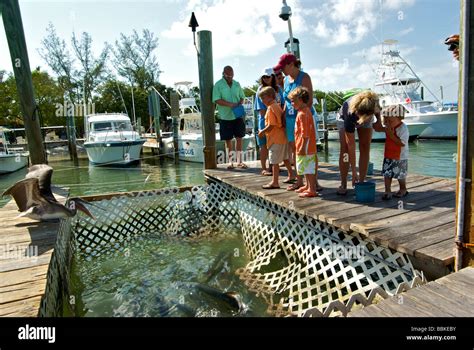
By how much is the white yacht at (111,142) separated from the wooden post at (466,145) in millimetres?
16068

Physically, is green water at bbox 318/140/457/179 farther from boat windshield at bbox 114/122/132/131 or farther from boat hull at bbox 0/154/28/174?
boat hull at bbox 0/154/28/174

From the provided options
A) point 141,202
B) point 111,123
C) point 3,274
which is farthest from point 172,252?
point 111,123

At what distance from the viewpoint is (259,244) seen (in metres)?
5.35

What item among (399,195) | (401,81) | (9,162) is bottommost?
(9,162)

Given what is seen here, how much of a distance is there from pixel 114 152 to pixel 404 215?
16.4m

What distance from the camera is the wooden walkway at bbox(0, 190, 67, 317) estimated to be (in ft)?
7.28

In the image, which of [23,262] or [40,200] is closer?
[23,262]

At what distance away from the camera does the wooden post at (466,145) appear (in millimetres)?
2189

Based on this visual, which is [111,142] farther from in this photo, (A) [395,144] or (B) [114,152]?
(A) [395,144]

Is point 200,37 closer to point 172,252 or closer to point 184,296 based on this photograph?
point 172,252

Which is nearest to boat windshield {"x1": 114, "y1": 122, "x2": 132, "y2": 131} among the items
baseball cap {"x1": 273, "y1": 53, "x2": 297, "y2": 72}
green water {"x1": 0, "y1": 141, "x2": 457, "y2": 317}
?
green water {"x1": 0, "y1": 141, "x2": 457, "y2": 317}
